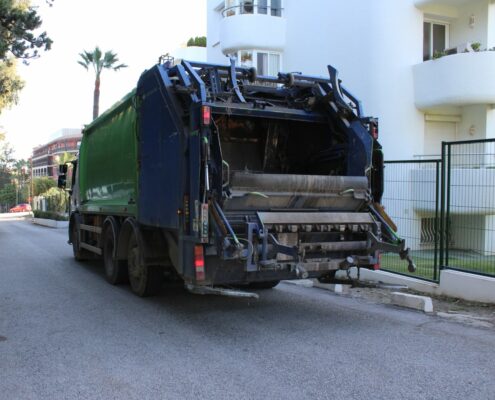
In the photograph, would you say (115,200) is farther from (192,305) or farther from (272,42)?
A: (272,42)

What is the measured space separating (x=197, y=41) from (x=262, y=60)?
11279 mm

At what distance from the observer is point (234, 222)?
5.91 m

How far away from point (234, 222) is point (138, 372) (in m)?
2.02

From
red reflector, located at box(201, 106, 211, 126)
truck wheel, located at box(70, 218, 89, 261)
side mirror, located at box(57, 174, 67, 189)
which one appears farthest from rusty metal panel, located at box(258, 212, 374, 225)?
side mirror, located at box(57, 174, 67, 189)

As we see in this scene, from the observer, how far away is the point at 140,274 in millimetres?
7809

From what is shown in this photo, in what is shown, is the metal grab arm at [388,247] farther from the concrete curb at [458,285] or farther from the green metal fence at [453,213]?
the green metal fence at [453,213]

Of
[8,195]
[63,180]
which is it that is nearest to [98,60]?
[63,180]

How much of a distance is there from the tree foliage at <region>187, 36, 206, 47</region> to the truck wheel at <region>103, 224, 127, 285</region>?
21.4 metres

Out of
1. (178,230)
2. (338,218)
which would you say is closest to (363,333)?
(338,218)

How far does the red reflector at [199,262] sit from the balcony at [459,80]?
11422mm

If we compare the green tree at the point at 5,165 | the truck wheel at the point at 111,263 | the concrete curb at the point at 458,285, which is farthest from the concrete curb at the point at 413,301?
the green tree at the point at 5,165

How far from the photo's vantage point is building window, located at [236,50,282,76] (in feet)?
61.1

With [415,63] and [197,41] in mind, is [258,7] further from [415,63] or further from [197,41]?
[197,41]

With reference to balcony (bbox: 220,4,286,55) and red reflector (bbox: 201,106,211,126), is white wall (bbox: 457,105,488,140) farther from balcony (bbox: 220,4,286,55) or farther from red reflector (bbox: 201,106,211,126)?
red reflector (bbox: 201,106,211,126)
